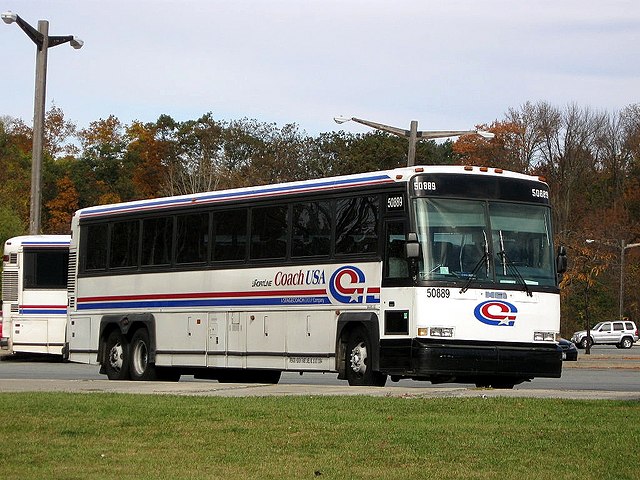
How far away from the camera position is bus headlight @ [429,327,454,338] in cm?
2066

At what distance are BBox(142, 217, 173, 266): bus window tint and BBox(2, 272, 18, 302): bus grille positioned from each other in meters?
13.2

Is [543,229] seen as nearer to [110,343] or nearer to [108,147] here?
[110,343]

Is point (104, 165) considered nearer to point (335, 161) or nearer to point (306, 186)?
point (335, 161)

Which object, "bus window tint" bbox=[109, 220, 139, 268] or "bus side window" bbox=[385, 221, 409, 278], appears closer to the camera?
"bus side window" bbox=[385, 221, 409, 278]

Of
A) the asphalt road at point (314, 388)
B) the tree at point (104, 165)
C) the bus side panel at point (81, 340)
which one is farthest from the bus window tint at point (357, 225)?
the tree at point (104, 165)

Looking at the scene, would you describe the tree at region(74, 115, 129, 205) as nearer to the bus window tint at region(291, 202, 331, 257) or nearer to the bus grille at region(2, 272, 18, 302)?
the bus grille at region(2, 272, 18, 302)

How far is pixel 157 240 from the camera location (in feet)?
86.1

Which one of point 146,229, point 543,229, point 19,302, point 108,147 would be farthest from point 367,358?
point 108,147

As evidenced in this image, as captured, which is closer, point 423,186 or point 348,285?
point 423,186

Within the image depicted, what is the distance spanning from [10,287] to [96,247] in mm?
11978

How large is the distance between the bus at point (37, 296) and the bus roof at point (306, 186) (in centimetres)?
1072

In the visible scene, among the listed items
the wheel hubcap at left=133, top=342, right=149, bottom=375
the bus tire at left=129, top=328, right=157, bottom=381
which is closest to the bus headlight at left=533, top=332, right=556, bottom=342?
the bus tire at left=129, top=328, right=157, bottom=381

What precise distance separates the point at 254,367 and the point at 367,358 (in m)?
3.09

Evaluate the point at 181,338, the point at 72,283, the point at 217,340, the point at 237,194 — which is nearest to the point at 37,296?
the point at 72,283
